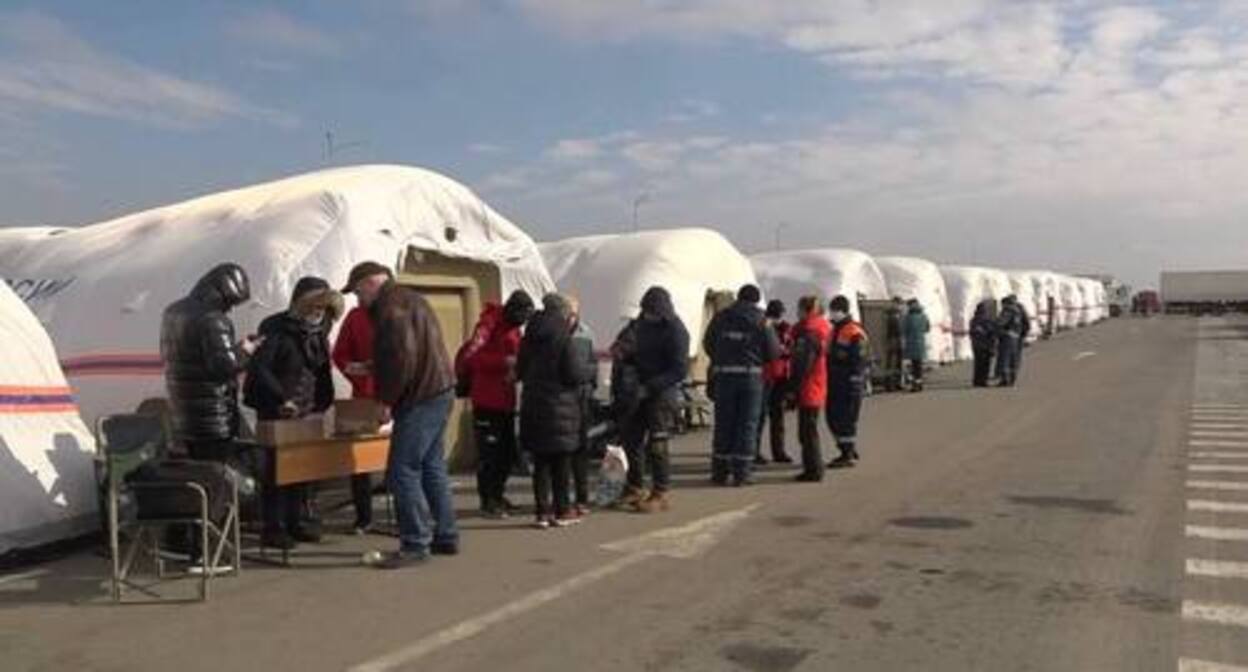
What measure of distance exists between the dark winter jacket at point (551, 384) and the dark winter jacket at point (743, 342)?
8.69ft

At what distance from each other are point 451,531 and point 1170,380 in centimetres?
2184

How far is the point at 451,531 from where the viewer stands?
8.68 meters

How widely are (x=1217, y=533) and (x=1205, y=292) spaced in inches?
3845

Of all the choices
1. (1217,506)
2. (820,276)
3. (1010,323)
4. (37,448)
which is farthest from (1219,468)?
(820,276)

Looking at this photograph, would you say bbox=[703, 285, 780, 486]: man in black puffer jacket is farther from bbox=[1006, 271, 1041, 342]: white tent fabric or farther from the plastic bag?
bbox=[1006, 271, 1041, 342]: white tent fabric

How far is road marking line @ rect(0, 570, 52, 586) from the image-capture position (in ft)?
26.6

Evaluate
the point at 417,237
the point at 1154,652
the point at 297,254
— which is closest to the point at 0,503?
the point at 297,254

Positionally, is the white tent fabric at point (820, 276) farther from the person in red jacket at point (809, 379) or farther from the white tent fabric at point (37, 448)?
the white tent fabric at point (37, 448)

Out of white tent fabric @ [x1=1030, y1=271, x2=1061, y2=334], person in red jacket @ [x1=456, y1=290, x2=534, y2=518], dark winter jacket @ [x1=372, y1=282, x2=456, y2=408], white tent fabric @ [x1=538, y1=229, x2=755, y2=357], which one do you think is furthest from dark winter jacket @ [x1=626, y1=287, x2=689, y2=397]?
white tent fabric @ [x1=1030, y1=271, x2=1061, y2=334]

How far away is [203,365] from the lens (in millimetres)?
8242

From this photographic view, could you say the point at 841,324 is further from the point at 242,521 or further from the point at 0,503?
the point at 0,503

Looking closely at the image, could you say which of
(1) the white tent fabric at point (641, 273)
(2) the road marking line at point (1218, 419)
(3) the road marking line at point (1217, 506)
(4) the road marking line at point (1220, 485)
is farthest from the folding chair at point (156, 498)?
(2) the road marking line at point (1218, 419)

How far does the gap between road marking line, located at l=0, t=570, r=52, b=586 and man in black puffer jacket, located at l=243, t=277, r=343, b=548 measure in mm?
1415

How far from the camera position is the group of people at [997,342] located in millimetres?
26266
